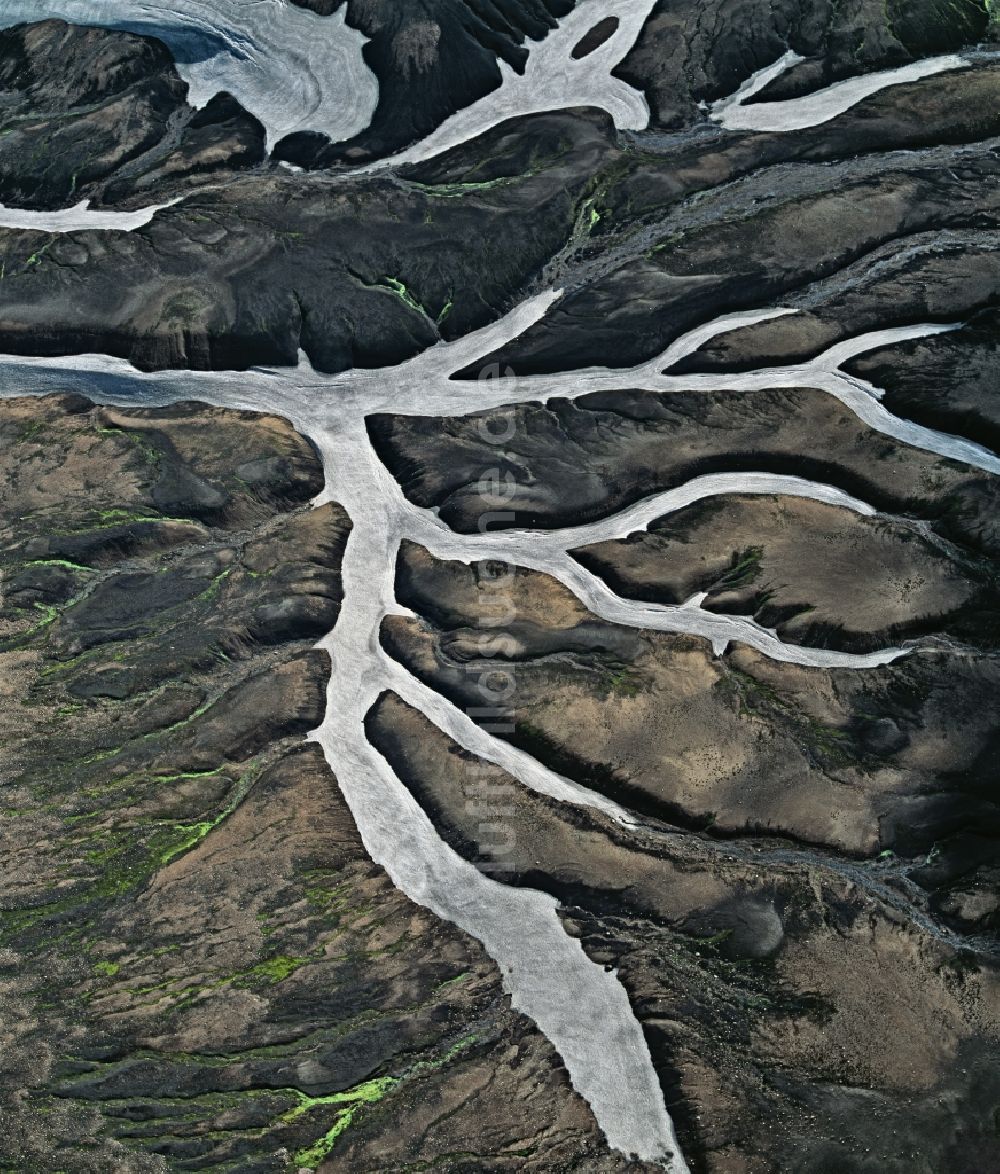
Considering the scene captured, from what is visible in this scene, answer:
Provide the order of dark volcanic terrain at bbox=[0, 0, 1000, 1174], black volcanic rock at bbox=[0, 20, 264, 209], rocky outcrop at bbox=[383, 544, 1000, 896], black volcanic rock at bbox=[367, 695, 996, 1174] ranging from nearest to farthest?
black volcanic rock at bbox=[367, 695, 996, 1174], dark volcanic terrain at bbox=[0, 0, 1000, 1174], rocky outcrop at bbox=[383, 544, 1000, 896], black volcanic rock at bbox=[0, 20, 264, 209]

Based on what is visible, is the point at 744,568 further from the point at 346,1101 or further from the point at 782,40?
the point at 782,40

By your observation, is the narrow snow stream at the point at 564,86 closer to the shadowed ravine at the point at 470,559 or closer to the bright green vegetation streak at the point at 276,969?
the shadowed ravine at the point at 470,559

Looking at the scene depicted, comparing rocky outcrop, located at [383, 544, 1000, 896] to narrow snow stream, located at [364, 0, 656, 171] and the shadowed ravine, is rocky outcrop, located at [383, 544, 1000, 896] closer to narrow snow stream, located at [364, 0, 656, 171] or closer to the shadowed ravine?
the shadowed ravine

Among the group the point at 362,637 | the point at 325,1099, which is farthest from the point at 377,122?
the point at 325,1099

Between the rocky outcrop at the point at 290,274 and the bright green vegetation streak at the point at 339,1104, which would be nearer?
the bright green vegetation streak at the point at 339,1104

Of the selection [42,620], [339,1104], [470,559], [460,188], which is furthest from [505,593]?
[460,188]

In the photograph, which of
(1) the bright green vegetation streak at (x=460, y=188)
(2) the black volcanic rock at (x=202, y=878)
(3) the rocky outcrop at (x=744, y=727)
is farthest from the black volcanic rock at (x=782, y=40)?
(3) the rocky outcrop at (x=744, y=727)

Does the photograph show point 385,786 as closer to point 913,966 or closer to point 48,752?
point 48,752

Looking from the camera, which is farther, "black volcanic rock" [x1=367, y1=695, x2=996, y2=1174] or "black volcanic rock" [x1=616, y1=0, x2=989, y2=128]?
"black volcanic rock" [x1=616, y1=0, x2=989, y2=128]

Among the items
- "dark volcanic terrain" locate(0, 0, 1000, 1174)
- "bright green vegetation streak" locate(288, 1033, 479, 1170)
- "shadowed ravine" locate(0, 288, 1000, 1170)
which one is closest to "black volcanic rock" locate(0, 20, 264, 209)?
"dark volcanic terrain" locate(0, 0, 1000, 1174)

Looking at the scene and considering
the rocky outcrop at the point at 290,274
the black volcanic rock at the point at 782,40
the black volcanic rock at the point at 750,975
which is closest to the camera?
the black volcanic rock at the point at 750,975

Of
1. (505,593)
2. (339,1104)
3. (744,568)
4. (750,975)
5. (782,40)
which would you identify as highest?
(782,40)

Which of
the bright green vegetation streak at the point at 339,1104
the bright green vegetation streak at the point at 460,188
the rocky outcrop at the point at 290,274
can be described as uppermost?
the bright green vegetation streak at the point at 460,188

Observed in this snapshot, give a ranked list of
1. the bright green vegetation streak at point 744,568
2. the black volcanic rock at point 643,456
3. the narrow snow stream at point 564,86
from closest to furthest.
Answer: the bright green vegetation streak at point 744,568 → the black volcanic rock at point 643,456 → the narrow snow stream at point 564,86
